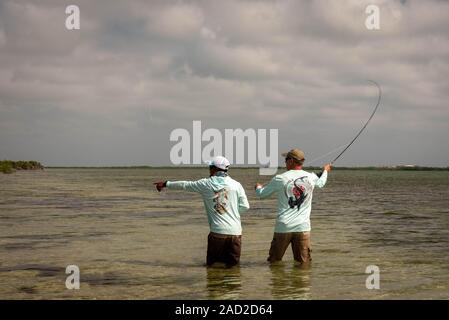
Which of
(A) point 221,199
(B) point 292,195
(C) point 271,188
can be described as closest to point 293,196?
(B) point 292,195

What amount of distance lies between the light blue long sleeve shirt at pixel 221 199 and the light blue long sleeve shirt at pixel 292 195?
43 centimetres

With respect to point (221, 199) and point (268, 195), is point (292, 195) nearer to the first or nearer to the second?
point (268, 195)

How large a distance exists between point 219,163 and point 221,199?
63cm

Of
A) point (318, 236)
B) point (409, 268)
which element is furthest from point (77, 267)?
point (318, 236)

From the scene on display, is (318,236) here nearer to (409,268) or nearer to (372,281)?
→ (409,268)

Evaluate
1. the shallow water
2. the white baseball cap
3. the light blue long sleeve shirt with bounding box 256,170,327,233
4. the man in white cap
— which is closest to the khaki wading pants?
the light blue long sleeve shirt with bounding box 256,170,327,233

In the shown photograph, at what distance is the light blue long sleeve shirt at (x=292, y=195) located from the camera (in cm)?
936

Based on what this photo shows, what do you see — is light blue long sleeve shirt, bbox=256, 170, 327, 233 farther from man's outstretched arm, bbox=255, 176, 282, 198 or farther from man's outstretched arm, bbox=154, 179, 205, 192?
man's outstretched arm, bbox=154, 179, 205, 192

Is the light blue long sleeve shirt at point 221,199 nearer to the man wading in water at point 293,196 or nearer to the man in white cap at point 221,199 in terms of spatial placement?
the man in white cap at point 221,199

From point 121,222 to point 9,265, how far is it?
30.5 ft

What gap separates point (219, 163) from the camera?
9.52 metres

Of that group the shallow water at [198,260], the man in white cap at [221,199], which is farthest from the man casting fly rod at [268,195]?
the shallow water at [198,260]

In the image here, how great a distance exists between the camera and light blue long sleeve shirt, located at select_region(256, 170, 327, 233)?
9.36m

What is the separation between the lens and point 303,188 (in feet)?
30.8
